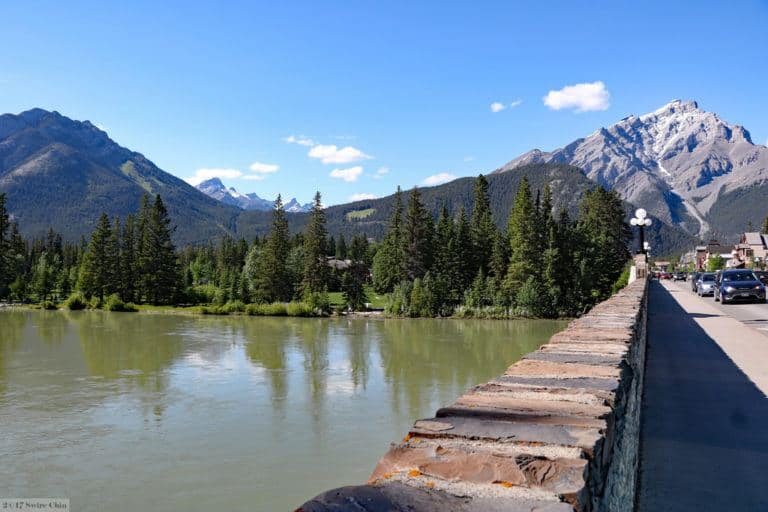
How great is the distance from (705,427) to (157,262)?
82.6m

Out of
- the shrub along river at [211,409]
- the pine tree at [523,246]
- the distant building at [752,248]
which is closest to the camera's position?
the shrub along river at [211,409]

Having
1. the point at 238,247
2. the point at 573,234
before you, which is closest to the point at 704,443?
the point at 573,234

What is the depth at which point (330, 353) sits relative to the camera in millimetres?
37781

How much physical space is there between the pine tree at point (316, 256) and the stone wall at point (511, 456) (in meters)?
73.5

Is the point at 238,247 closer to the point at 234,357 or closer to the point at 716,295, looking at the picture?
the point at 234,357

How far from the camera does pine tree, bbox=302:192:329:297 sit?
7788 cm

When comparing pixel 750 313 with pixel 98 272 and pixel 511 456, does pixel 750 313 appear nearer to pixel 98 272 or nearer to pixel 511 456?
pixel 511 456

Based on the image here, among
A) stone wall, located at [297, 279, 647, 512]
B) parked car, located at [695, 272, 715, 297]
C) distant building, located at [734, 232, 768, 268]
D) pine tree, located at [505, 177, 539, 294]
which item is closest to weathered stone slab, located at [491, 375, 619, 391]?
stone wall, located at [297, 279, 647, 512]

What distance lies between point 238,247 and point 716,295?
325 ft

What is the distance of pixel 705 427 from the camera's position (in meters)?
7.71

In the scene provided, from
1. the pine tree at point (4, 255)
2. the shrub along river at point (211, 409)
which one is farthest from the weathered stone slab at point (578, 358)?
the pine tree at point (4, 255)

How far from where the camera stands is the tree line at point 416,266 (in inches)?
2756

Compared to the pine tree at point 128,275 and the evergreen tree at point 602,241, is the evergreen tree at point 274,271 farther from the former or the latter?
the evergreen tree at point 602,241

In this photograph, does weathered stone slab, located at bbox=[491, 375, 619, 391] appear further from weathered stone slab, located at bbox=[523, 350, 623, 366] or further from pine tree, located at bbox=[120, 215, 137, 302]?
pine tree, located at bbox=[120, 215, 137, 302]
